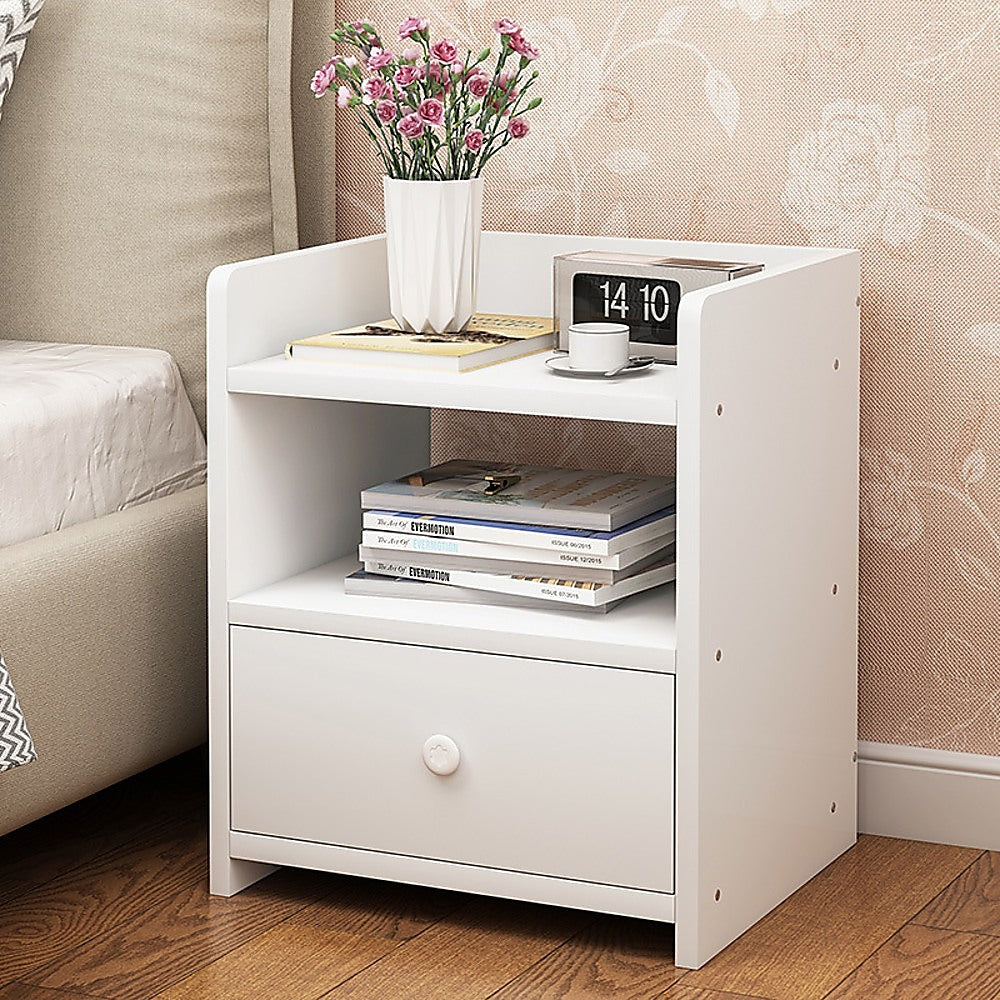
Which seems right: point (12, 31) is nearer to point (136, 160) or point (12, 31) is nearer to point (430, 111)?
point (136, 160)

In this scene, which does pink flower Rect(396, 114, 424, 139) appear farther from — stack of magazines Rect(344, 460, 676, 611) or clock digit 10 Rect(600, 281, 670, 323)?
stack of magazines Rect(344, 460, 676, 611)

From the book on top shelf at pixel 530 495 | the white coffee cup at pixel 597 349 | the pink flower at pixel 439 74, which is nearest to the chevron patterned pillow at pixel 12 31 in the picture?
the pink flower at pixel 439 74

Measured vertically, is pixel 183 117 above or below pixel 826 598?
above

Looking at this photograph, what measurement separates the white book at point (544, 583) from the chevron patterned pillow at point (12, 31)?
2.17ft

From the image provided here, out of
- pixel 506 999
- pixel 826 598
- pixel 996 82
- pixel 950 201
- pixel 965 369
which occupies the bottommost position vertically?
pixel 506 999

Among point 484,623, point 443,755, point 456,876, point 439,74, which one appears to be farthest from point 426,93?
point 456,876

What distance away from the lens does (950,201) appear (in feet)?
5.74

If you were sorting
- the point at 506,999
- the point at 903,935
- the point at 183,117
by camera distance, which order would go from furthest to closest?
the point at 183,117, the point at 903,935, the point at 506,999

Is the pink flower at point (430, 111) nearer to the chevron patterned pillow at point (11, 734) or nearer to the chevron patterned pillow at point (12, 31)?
the chevron patterned pillow at point (12, 31)

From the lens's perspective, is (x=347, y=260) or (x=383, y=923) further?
(x=347, y=260)

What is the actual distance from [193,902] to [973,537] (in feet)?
2.79

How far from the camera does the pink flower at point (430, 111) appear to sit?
5.30ft

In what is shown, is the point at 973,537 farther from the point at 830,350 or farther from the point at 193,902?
the point at 193,902

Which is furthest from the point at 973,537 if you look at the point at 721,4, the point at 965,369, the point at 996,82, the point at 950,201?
the point at 721,4
